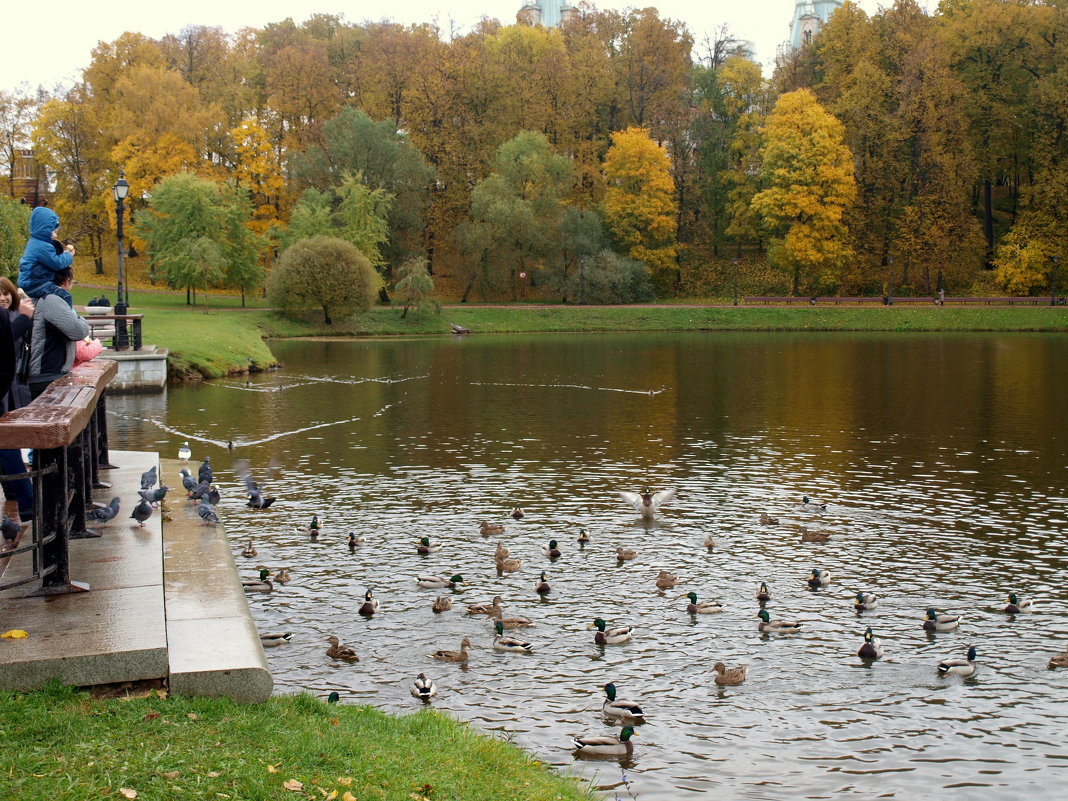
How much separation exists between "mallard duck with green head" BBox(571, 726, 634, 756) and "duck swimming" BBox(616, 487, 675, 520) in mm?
9729

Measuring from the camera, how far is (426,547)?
17.2m

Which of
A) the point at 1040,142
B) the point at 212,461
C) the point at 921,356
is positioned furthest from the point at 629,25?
the point at 212,461

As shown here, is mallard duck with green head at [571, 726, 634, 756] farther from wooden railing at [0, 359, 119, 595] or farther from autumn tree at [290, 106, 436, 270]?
autumn tree at [290, 106, 436, 270]

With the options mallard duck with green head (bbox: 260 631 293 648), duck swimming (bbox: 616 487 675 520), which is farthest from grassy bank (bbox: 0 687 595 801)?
duck swimming (bbox: 616 487 675 520)

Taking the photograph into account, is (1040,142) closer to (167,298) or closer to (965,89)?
(965,89)

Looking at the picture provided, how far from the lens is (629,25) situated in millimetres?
101375

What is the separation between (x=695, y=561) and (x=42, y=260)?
10.9 m

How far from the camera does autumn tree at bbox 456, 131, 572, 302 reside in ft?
273

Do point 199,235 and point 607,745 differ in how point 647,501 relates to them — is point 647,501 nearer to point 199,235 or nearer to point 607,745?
point 607,745

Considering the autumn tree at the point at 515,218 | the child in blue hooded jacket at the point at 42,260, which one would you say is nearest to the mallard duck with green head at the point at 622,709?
the child in blue hooded jacket at the point at 42,260

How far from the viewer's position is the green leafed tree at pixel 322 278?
70.1 metres

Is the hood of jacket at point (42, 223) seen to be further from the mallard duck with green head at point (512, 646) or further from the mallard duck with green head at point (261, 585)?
the mallard duck with green head at point (512, 646)

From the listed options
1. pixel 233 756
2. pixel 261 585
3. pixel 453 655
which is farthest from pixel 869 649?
pixel 261 585

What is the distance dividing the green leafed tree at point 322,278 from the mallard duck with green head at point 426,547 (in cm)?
5518
